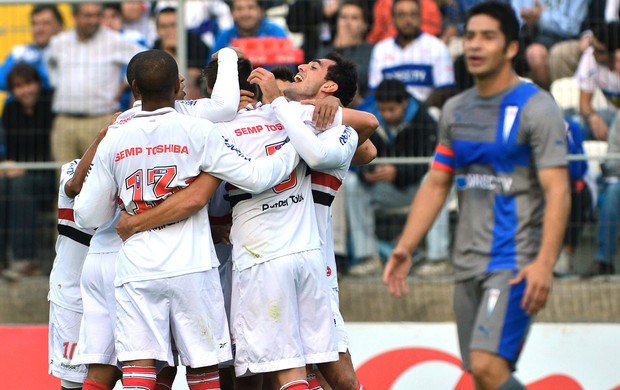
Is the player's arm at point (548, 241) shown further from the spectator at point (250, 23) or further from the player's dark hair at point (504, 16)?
the spectator at point (250, 23)

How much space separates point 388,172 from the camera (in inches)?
406

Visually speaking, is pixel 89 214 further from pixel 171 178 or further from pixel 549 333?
pixel 549 333

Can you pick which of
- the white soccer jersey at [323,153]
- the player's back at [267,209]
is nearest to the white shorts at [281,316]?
the player's back at [267,209]

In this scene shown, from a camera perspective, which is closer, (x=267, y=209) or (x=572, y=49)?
(x=267, y=209)

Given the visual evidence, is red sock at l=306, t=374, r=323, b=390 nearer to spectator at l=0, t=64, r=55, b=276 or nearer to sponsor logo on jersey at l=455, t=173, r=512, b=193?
sponsor logo on jersey at l=455, t=173, r=512, b=193

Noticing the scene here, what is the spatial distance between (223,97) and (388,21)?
4.40m

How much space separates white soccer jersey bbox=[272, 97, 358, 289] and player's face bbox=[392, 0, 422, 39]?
3776 millimetres

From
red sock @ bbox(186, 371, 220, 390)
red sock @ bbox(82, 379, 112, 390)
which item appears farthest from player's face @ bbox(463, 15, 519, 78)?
red sock @ bbox(82, 379, 112, 390)

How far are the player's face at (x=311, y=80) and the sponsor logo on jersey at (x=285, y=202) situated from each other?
776 millimetres

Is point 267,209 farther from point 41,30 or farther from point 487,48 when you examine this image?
point 41,30

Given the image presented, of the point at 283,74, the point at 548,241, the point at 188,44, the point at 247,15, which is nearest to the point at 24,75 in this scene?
the point at 188,44

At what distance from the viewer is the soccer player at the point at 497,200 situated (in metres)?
6.05

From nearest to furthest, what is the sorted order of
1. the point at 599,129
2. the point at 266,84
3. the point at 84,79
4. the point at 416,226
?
the point at 416,226
the point at 266,84
the point at 599,129
the point at 84,79

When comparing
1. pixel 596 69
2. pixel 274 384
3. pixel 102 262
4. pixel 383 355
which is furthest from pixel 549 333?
pixel 102 262
